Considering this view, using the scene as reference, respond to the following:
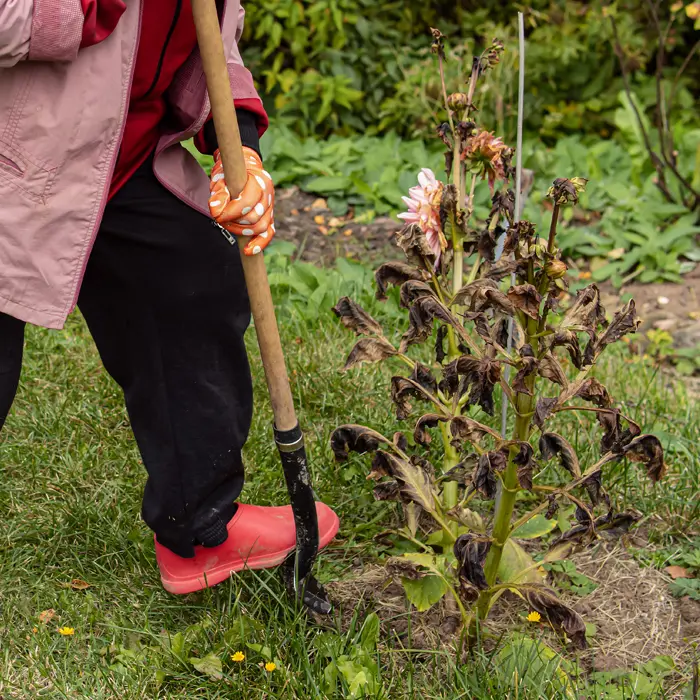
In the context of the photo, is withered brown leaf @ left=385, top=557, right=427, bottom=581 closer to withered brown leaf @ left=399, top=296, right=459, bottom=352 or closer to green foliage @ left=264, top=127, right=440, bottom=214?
withered brown leaf @ left=399, top=296, right=459, bottom=352

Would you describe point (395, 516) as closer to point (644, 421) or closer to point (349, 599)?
point (349, 599)

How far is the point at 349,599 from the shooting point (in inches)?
91.2

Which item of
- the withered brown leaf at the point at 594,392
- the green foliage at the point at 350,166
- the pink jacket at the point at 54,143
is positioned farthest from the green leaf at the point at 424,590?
the green foliage at the point at 350,166

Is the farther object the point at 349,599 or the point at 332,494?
the point at 332,494

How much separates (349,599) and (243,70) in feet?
4.27

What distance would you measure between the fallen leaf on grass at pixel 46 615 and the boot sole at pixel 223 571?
0.90 feet

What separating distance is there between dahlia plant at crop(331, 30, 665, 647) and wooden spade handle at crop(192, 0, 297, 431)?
175 mm

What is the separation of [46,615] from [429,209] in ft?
4.43

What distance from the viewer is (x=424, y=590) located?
6.94 feet

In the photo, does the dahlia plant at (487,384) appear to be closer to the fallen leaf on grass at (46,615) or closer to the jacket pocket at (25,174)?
the jacket pocket at (25,174)

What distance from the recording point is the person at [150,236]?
1659 mm

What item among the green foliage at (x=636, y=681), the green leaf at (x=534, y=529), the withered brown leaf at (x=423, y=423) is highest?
the withered brown leaf at (x=423, y=423)

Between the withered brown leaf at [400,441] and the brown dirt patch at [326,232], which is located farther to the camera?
the brown dirt patch at [326,232]

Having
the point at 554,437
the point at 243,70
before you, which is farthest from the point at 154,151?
the point at 554,437
